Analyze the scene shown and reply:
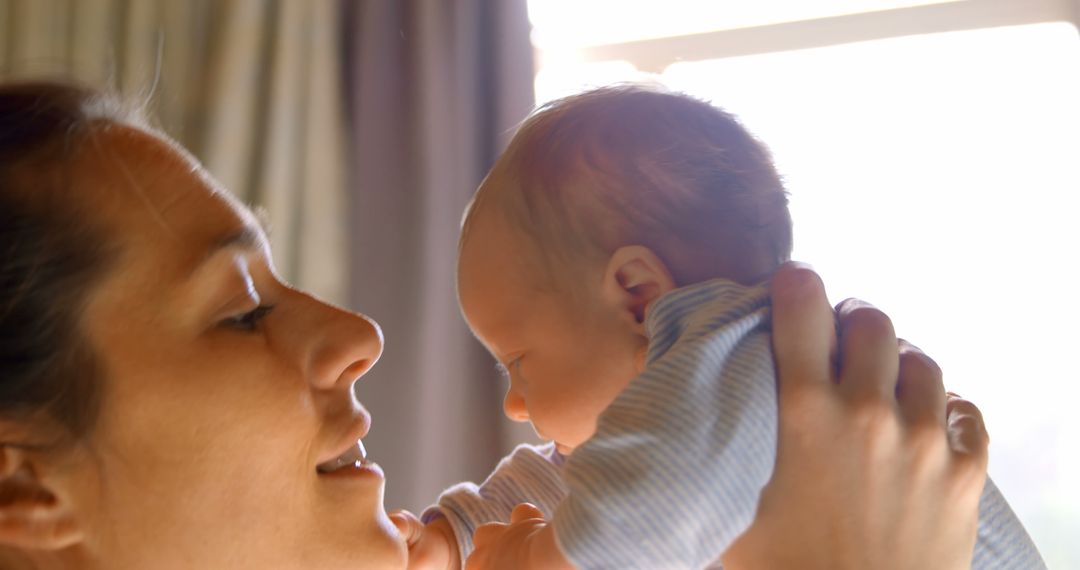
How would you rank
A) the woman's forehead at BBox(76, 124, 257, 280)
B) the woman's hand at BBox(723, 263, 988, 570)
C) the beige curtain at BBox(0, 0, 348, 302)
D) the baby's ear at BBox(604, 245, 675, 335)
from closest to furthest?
1. the woman's hand at BBox(723, 263, 988, 570)
2. the woman's forehead at BBox(76, 124, 257, 280)
3. the baby's ear at BBox(604, 245, 675, 335)
4. the beige curtain at BBox(0, 0, 348, 302)

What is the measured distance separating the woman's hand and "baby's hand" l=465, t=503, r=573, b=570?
0.17 m

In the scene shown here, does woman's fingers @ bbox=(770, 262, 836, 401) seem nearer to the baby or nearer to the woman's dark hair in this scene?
the baby

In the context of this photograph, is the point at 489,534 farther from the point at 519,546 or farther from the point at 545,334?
the point at 545,334

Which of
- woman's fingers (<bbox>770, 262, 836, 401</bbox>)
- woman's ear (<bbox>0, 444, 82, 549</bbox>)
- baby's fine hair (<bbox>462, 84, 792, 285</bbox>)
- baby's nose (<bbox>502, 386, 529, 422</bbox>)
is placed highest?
baby's fine hair (<bbox>462, 84, 792, 285</bbox>)

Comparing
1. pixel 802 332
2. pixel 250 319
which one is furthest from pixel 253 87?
pixel 802 332

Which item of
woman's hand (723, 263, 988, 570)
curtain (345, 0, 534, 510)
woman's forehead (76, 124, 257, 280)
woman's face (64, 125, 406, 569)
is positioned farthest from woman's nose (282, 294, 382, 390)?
curtain (345, 0, 534, 510)

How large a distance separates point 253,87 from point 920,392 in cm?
176

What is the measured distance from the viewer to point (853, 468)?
2.72 ft

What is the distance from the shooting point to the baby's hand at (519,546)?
866 millimetres

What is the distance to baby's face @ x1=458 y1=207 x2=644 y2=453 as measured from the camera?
1.06 meters

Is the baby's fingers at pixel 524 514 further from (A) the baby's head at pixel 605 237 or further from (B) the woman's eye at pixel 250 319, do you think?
(B) the woman's eye at pixel 250 319

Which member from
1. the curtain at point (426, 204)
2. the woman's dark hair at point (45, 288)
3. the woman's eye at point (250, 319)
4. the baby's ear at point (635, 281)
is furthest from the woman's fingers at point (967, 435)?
the curtain at point (426, 204)

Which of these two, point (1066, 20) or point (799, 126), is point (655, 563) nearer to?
point (799, 126)

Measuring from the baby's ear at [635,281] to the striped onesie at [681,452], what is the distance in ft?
0.45
